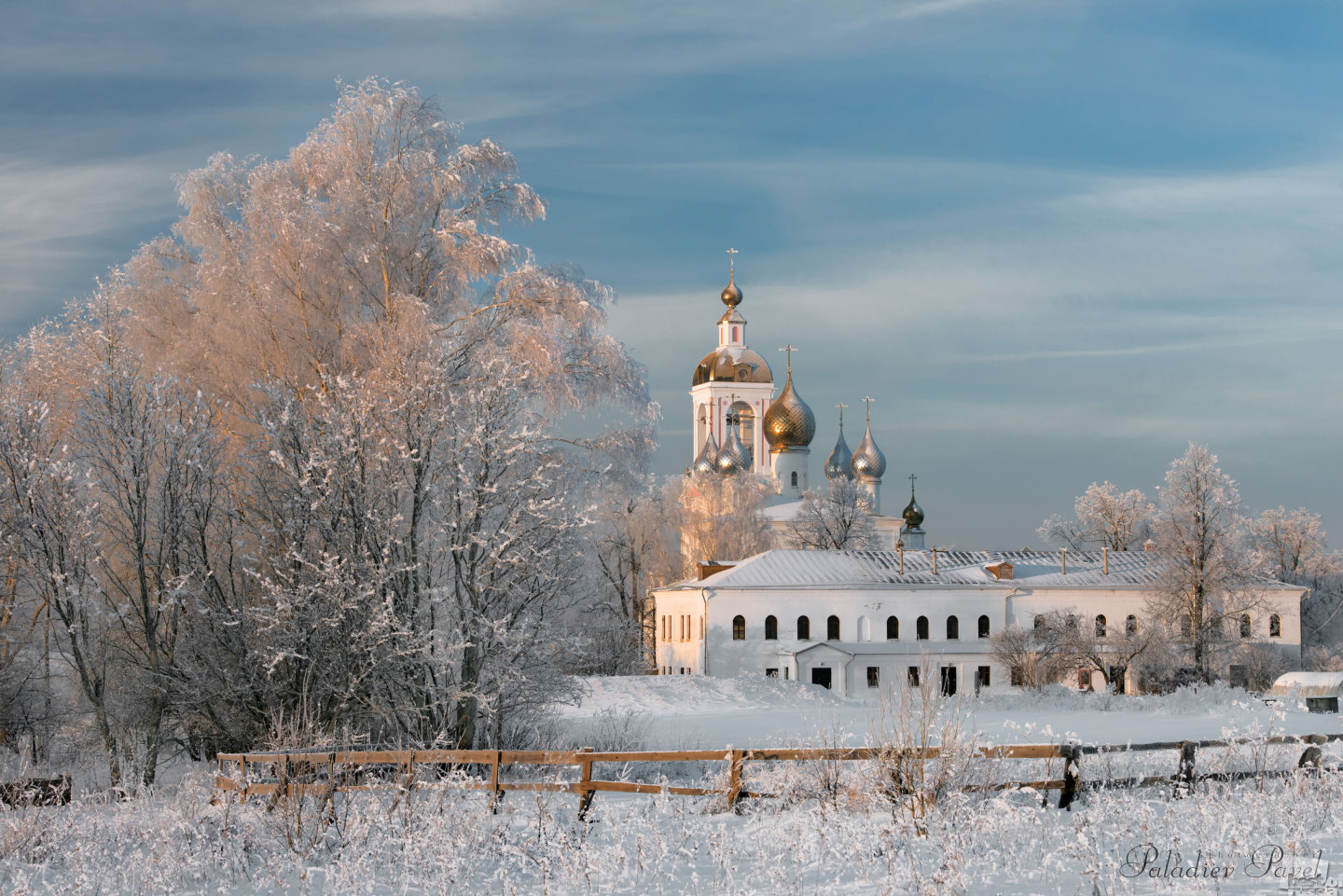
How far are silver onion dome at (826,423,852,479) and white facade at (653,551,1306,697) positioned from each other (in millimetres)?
32676

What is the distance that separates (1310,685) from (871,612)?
18918 millimetres

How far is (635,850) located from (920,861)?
2.13m

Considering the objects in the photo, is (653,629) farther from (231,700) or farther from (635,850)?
(635,850)

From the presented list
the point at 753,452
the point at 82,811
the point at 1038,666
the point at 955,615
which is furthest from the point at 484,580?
the point at 753,452

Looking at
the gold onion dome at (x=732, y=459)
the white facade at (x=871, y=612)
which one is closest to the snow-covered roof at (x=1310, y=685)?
the white facade at (x=871, y=612)

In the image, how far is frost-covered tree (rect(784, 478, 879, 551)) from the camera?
65.5 meters

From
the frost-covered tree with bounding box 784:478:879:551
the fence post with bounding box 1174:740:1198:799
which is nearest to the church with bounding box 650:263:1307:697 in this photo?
the frost-covered tree with bounding box 784:478:879:551

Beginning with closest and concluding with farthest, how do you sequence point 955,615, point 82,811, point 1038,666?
point 82,811, point 1038,666, point 955,615

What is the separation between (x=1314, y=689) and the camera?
3488 cm

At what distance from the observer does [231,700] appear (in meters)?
18.4

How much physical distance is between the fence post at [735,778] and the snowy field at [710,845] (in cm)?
16

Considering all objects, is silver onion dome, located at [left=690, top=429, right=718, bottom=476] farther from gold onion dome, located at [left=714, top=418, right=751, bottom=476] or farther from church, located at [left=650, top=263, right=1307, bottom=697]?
church, located at [left=650, top=263, right=1307, bottom=697]

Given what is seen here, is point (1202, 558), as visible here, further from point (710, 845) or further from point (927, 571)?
point (710, 845)

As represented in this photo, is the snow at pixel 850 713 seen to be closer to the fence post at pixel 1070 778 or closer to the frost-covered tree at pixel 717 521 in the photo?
the fence post at pixel 1070 778
